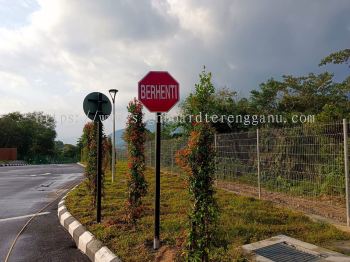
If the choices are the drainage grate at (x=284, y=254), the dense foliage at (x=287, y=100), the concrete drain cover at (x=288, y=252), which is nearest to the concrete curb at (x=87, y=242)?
the concrete drain cover at (x=288, y=252)

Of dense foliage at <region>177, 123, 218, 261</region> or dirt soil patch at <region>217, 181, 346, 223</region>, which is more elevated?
dense foliage at <region>177, 123, 218, 261</region>

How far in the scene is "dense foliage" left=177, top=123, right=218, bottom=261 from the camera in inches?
164

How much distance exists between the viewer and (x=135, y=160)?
696 cm

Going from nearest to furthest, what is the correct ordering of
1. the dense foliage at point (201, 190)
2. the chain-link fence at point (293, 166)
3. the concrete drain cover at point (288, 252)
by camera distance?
1. the dense foliage at point (201, 190)
2. the concrete drain cover at point (288, 252)
3. the chain-link fence at point (293, 166)

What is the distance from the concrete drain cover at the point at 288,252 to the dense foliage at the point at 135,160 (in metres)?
2.31

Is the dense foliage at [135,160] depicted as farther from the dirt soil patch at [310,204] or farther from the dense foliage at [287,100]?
the dense foliage at [287,100]

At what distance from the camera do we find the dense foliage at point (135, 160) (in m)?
6.84

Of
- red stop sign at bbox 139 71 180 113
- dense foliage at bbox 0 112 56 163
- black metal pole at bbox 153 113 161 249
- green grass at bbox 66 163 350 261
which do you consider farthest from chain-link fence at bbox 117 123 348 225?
dense foliage at bbox 0 112 56 163

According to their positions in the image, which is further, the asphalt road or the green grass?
the asphalt road

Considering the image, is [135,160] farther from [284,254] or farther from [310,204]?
[310,204]

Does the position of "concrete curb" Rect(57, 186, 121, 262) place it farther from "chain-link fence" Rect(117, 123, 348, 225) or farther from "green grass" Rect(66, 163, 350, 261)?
"chain-link fence" Rect(117, 123, 348, 225)

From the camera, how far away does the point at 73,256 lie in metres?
5.71

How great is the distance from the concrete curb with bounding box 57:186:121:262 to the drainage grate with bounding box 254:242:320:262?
2.01 meters

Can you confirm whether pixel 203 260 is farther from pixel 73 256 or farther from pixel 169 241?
pixel 73 256
